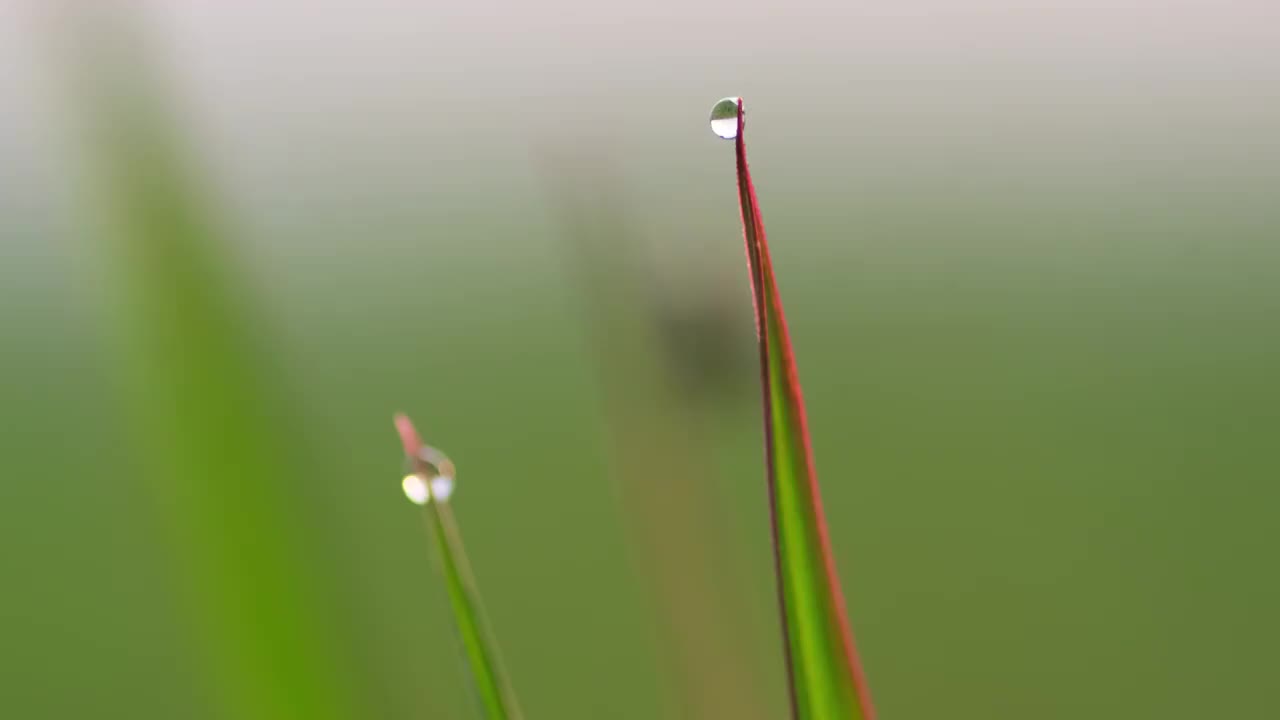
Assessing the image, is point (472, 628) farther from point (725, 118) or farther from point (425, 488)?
point (725, 118)

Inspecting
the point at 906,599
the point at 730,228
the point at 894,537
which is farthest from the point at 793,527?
the point at 894,537

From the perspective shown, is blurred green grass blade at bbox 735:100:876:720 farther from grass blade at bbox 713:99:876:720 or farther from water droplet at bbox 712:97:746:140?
water droplet at bbox 712:97:746:140

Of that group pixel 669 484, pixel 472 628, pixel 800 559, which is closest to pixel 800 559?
pixel 800 559

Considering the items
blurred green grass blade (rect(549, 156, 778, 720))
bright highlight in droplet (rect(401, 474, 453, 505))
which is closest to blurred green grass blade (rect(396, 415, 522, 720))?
bright highlight in droplet (rect(401, 474, 453, 505))

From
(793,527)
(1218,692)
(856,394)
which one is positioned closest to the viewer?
(793,527)

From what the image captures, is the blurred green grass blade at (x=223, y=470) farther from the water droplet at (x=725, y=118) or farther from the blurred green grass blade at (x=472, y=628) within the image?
the water droplet at (x=725, y=118)

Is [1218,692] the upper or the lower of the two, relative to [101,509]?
lower

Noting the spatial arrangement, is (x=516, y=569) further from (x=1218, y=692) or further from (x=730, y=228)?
(x=730, y=228)
